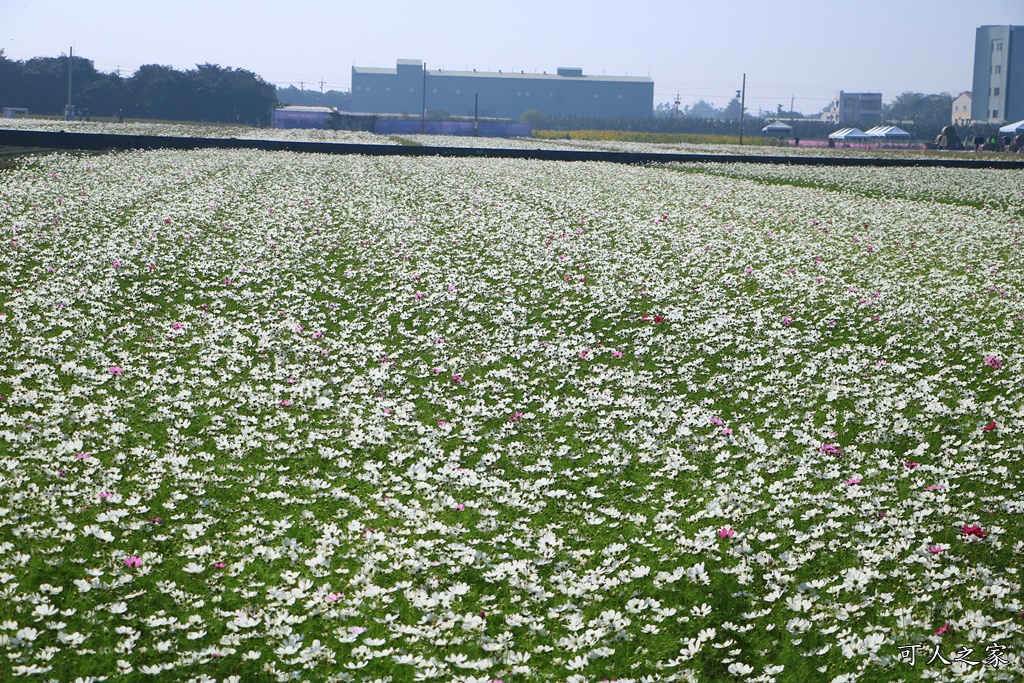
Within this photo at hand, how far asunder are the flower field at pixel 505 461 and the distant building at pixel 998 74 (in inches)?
6698

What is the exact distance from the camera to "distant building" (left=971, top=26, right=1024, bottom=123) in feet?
541

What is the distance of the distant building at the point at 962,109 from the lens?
585 ft

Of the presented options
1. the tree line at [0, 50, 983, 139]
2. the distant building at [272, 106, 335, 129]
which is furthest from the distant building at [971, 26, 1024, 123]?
the distant building at [272, 106, 335, 129]

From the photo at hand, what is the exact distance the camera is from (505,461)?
30.0ft

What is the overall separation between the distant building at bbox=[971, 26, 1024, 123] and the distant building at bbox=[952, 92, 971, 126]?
4666mm

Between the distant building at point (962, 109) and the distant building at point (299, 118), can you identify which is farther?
the distant building at point (962, 109)

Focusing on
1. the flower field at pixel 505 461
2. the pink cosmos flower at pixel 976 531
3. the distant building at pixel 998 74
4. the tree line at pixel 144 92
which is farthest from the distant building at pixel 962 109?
the pink cosmos flower at pixel 976 531

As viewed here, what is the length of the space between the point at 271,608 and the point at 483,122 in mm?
120381

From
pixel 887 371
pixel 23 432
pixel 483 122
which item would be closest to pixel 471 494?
pixel 23 432

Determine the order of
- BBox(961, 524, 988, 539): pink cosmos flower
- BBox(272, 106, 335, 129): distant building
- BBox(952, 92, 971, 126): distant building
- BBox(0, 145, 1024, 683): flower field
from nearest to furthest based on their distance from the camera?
1. BBox(0, 145, 1024, 683): flower field
2. BBox(961, 524, 988, 539): pink cosmos flower
3. BBox(272, 106, 335, 129): distant building
4. BBox(952, 92, 971, 126): distant building

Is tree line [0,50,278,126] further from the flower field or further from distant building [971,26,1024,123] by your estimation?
distant building [971,26,1024,123]

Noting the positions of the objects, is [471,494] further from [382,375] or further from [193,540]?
[382,375]

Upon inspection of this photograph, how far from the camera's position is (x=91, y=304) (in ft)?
47.8

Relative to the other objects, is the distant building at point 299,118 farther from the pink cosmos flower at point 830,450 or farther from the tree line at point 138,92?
the pink cosmos flower at point 830,450
